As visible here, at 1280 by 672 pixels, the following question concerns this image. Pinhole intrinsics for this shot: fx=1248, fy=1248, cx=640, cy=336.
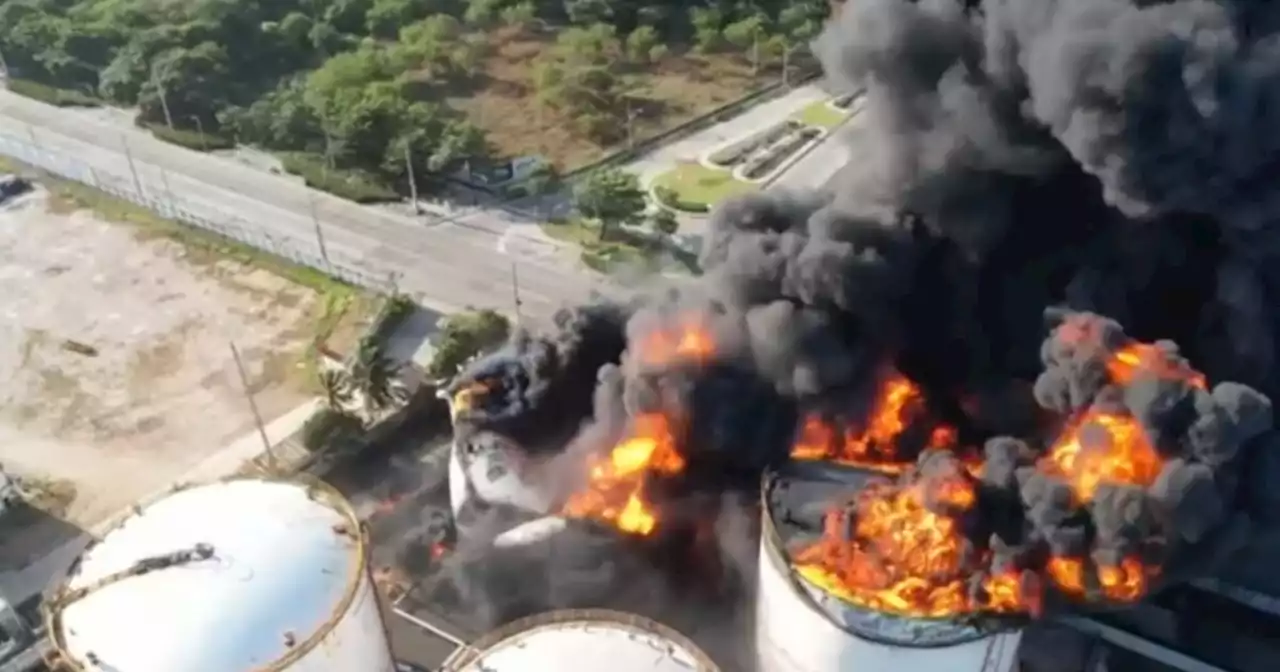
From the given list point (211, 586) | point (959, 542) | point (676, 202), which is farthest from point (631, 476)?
point (676, 202)

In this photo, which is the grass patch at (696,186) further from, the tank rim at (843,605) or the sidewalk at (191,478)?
the tank rim at (843,605)

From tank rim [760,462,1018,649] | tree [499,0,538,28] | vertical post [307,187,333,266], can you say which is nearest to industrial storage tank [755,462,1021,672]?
tank rim [760,462,1018,649]

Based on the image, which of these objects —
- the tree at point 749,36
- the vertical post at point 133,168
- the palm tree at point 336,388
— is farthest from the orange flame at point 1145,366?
the vertical post at point 133,168

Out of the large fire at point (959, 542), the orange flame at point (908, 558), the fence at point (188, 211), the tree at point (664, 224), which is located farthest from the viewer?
the tree at point (664, 224)

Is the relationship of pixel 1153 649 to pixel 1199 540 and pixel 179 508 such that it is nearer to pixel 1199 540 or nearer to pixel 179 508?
pixel 1199 540

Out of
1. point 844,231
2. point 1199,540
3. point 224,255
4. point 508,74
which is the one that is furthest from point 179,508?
point 508,74

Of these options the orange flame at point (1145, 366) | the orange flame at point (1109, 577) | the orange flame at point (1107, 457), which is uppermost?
the orange flame at point (1145, 366)
